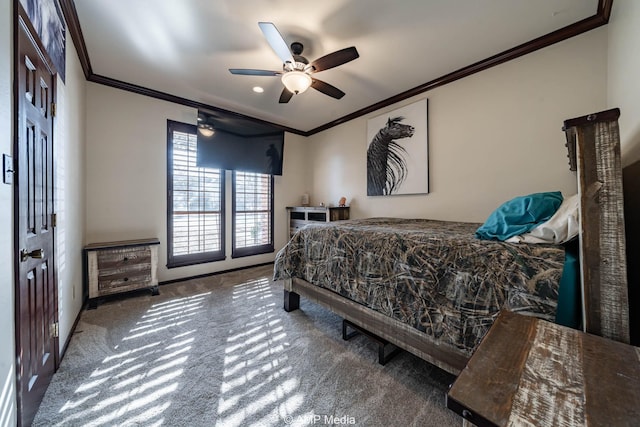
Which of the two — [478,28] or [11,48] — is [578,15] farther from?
[11,48]

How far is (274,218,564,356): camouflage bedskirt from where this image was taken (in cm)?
117

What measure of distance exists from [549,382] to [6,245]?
200 cm

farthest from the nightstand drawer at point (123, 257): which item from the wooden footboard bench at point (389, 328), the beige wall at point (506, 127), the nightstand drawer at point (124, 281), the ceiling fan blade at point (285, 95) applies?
the beige wall at point (506, 127)

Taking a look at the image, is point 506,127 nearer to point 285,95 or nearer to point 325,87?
point 325,87

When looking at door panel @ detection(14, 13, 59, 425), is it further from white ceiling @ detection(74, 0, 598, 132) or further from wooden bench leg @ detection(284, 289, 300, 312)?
wooden bench leg @ detection(284, 289, 300, 312)

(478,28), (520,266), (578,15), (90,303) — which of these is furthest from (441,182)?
(90,303)

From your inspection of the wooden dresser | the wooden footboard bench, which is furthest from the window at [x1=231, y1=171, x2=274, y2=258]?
the wooden footboard bench

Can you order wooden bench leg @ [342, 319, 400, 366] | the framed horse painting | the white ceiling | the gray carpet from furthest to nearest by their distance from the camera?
the framed horse painting < the white ceiling < wooden bench leg @ [342, 319, 400, 366] < the gray carpet

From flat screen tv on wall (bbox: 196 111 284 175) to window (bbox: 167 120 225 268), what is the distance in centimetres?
16

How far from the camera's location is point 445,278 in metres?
1.43

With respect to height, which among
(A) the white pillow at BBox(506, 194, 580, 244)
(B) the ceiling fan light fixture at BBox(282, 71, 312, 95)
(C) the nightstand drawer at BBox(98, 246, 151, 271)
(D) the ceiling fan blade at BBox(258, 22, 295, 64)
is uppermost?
(D) the ceiling fan blade at BBox(258, 22, 295, 64)

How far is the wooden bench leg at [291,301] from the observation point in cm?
259

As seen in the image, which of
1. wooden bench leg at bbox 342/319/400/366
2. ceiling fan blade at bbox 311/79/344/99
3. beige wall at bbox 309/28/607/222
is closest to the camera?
wooden bench leg at bbox 342/319/400/366

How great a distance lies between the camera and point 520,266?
121 centimetres
